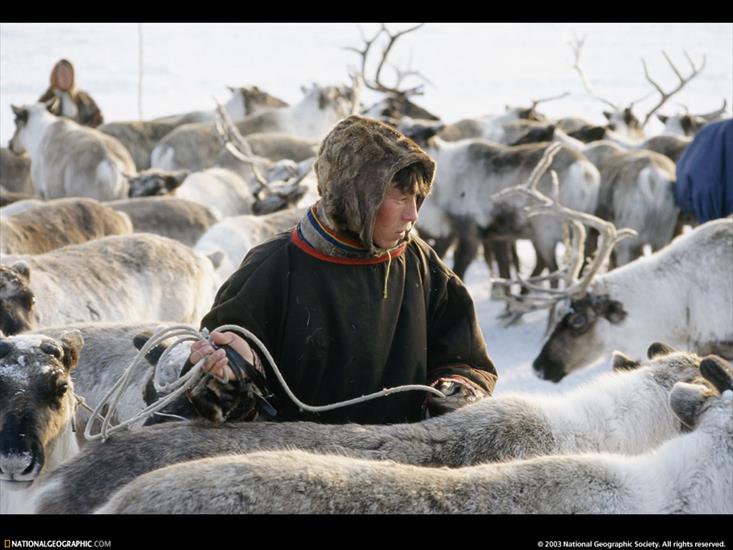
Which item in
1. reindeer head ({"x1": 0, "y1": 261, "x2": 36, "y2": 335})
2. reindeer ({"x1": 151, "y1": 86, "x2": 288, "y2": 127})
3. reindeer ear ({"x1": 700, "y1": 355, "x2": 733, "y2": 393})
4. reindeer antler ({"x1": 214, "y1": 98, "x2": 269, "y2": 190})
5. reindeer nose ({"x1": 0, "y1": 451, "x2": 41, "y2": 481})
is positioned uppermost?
reindeer ear ({"x1": 700, "y1": 355, "x2": 733, "y2": 393})

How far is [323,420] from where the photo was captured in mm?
3188

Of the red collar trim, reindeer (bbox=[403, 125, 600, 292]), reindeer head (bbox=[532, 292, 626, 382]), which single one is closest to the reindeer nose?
the red collar trim

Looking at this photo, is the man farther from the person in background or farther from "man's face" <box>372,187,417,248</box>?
the person in background

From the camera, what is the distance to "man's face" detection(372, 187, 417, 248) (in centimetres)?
310

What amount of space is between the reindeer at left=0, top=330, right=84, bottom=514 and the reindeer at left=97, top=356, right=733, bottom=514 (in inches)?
28.6

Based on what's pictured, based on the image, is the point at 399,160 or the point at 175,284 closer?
the point at 399,160

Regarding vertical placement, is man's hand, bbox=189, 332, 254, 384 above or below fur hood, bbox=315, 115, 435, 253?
below

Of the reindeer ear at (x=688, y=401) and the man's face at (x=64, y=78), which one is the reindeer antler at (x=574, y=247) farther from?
the man's face at (x=64, y=78)

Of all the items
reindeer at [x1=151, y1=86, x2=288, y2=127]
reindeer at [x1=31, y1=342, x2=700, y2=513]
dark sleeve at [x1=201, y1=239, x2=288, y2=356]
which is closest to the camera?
reindeer at [x1=31, y1=342, x2=700, y2=513]

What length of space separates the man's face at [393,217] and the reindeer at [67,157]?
26.0 ft

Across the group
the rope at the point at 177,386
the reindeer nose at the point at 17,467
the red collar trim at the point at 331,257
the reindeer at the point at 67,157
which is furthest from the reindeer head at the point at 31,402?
the reindeer at the point at 67,157
